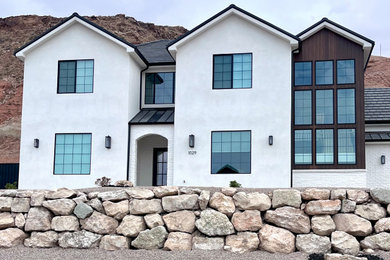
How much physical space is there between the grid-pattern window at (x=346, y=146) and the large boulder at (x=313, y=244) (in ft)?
25.2

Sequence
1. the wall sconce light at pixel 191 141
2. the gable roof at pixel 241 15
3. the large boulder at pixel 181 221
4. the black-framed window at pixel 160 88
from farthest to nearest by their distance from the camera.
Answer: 1. the black-framed window at pixel 160 88
2. the wall sconce light at pixel 191 141
3. the gable roof at pixel 241 15
4. the large boulder at pixel 181 221

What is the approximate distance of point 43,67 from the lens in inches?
804

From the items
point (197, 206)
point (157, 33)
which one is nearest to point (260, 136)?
point (197, 206)

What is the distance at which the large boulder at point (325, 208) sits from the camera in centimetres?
1136

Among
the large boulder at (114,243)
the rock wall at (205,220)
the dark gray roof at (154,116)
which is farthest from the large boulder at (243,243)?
the dark gray roof at (154,116)

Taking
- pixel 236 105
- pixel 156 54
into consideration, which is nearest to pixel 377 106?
pixel 236 105

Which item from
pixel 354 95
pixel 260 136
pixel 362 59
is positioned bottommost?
pixel 260 136

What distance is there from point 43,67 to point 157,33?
1884 inches

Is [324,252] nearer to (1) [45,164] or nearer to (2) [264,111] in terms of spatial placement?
(2) [264,111]

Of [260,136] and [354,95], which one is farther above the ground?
[354,95]

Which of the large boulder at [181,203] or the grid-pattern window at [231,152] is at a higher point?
the grid-pattern window at [231,152]

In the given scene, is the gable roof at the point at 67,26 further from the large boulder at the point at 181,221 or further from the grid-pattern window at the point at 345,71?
the large boulder at the point at 181,221

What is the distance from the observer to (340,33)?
1886cm

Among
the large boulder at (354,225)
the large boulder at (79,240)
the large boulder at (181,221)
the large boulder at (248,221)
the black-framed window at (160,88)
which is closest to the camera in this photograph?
the large boulder at (354,225)
